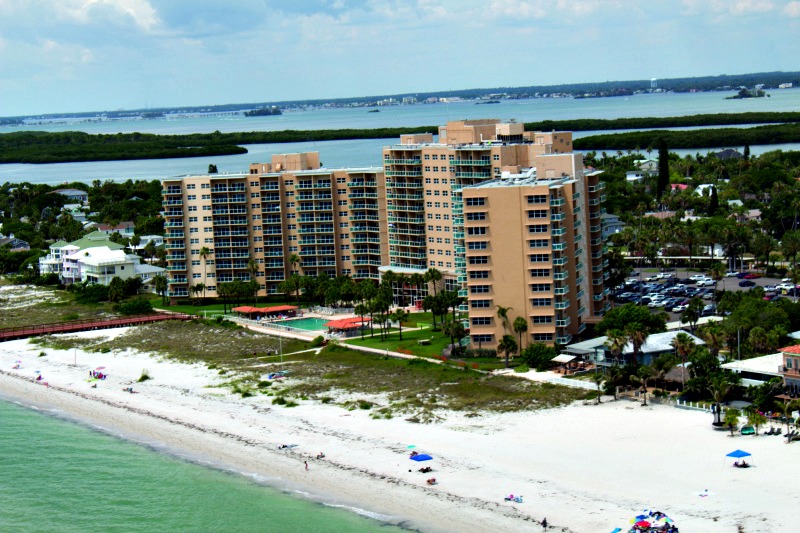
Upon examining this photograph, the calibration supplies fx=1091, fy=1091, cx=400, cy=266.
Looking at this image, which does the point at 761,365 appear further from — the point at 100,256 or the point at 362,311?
the point at 100,256

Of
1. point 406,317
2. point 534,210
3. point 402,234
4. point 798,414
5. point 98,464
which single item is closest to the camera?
point 798,414

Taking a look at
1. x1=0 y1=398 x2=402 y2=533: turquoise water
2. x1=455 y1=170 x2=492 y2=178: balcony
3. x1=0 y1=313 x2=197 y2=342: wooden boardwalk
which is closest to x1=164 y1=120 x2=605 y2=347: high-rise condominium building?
x1=455 y1=170 x2=492 y2=178: balcony

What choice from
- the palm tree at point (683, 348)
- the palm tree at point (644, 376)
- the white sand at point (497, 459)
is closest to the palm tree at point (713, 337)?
the palm tree at point (683, 348)

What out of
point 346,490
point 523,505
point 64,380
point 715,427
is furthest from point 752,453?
point 64,380

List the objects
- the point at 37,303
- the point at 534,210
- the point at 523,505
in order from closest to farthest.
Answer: the point at 523,505 → the point at 534,210 → the point at 37,303

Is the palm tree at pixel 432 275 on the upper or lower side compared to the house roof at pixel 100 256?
lower

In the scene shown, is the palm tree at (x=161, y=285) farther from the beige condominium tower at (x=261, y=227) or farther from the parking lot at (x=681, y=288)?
the parking lot at (x=681, y=288)

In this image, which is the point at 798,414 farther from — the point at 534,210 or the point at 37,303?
the point at 37,303

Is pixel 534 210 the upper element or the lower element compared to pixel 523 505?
upper
